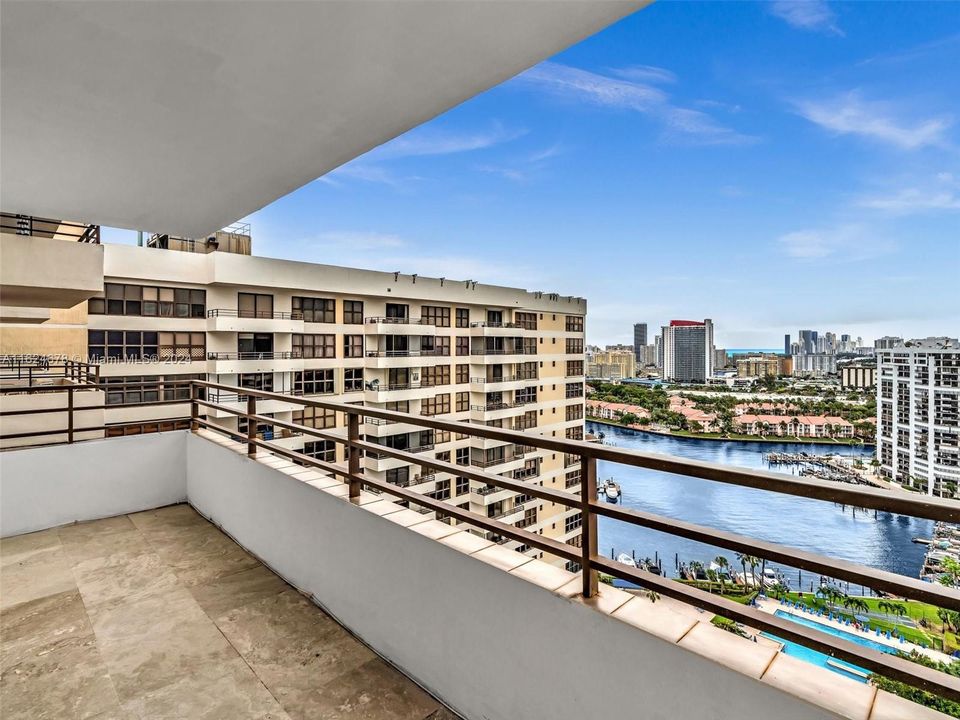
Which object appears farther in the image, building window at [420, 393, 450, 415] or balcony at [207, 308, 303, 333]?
building window at [420, 393, 450, 415]

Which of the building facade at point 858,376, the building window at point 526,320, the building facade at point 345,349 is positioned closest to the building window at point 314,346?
the building facade at point 345,349

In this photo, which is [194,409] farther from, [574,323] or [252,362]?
[574,323]

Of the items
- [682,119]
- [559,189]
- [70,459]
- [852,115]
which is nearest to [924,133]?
[852,115]

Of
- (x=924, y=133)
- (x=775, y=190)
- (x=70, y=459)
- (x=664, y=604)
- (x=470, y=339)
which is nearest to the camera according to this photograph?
(x=664, y=604)

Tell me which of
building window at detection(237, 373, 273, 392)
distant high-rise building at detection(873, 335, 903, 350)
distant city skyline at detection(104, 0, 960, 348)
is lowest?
building window at detection(237, 373, 273, 392)

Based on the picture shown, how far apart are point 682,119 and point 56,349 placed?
2199 centimetres

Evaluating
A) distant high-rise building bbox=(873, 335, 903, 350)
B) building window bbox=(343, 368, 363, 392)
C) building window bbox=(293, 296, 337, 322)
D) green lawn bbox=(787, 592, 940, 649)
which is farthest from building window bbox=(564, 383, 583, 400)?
green lawn bbox=(787, 592, 940, 649)

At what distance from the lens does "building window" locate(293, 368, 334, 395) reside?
1675 cm

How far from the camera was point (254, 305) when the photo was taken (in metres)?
15.5

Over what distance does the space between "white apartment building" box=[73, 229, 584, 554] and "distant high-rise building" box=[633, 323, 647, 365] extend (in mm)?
3934

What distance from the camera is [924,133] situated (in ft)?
39.1

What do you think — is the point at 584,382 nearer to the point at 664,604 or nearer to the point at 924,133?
the point at 924,133

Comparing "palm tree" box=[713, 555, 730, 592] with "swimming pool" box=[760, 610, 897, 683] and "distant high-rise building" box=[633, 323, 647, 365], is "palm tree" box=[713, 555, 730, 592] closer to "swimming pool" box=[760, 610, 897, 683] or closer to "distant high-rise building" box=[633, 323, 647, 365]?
"swimming pool" box=[760, 610, 897, 683]

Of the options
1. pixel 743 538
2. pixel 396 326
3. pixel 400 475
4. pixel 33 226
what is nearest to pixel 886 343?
pixel 743 538
